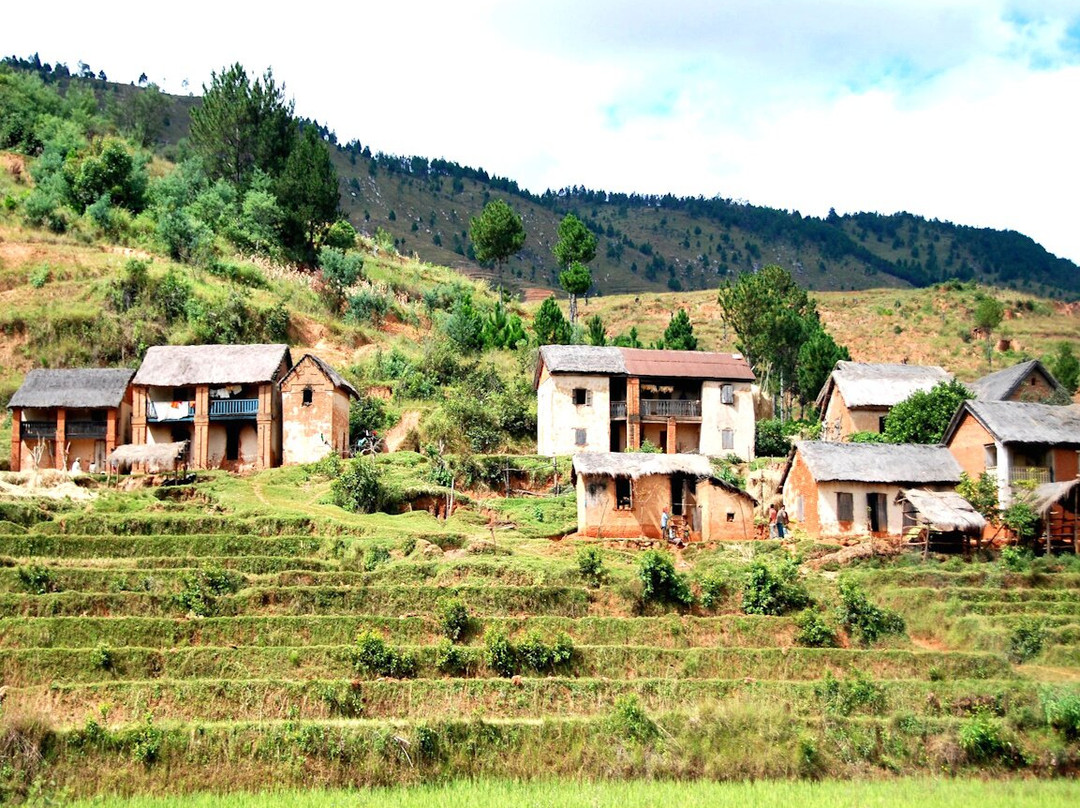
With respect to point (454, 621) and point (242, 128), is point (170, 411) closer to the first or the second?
point (454, 621)

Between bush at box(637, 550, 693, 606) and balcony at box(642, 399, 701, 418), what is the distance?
17459 mm

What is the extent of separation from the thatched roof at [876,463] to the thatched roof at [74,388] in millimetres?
25755

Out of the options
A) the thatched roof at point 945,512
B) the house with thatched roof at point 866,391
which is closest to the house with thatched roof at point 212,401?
the house with thatched roof at point 866,391

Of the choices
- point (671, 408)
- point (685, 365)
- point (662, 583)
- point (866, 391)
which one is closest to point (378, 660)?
point (662, 583)

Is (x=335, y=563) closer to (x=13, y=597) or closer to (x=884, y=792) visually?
(x=13, y=597)

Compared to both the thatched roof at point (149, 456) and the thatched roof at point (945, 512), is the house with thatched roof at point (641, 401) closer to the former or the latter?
the thatched roof at point (945, 512)

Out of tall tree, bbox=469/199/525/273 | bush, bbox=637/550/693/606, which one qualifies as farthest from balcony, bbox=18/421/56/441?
tall tree, bbox=469/199/525/273

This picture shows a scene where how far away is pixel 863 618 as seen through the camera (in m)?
29.3

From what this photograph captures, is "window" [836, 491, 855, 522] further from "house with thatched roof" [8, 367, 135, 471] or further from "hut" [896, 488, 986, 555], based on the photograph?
"house with thatched roof" [8, 367, 135, 471]

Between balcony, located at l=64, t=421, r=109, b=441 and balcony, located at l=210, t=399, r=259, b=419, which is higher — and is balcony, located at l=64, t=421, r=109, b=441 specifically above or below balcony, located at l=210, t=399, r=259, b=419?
below

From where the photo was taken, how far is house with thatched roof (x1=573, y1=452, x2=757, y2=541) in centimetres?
3669

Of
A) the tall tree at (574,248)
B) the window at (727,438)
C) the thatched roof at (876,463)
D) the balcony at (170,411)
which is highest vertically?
the tall tree at (574,248)

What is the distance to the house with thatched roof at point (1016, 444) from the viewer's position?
37.8 meters

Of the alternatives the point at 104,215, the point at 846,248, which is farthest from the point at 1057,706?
the point at 846,248
